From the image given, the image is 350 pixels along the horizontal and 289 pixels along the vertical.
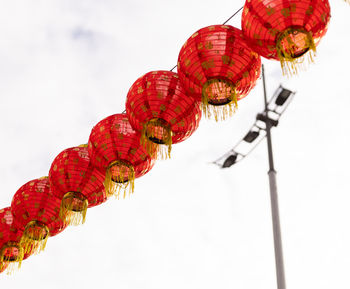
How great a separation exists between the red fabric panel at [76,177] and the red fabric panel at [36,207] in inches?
13.2

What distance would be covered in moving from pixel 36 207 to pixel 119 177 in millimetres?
1186

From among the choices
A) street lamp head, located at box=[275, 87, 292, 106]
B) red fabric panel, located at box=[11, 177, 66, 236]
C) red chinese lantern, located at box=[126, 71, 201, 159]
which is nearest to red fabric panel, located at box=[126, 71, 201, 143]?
red chinese lantern, located at box=[126, 71, 201, 159]

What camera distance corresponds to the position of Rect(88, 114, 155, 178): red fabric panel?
462cm

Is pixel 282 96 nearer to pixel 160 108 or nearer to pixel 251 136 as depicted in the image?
pixel 251 136

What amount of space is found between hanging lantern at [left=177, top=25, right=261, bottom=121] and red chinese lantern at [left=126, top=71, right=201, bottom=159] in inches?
10.7

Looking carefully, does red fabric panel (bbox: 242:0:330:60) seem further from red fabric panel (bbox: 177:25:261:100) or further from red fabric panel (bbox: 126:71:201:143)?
red fabric panel (bbox: 126:71:201:143)

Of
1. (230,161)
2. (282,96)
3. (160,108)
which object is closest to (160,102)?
(160,108)

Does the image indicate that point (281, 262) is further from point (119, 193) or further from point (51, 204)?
point (51, 204)

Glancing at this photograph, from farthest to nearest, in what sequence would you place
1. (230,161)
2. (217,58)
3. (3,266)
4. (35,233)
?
1. (230,161)
2. (3,266)
3. (35,233)
4. (217,58)

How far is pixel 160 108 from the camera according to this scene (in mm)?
4211

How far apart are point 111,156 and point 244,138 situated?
9.60 feet

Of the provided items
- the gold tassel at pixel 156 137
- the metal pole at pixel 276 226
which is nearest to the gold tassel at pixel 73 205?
the gold tassel at pixel 156 137

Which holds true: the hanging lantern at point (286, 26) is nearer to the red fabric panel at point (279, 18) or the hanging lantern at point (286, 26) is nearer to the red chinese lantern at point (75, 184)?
the red fabric panel at point (279, 18)

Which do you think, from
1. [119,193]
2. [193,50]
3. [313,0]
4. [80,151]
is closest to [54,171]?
[80,151]
